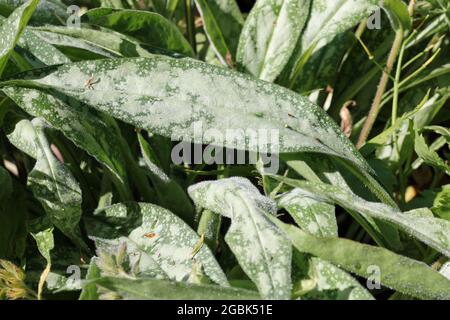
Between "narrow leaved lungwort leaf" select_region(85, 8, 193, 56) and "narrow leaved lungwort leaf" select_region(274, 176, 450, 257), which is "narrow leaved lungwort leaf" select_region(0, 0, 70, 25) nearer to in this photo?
"narrow leaved lungwort leaf" select_region(85, 8, 193, 56)

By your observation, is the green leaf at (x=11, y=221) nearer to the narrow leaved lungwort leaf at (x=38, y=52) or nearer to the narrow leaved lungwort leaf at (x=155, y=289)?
the narrow leaved lungwort leaf at (x=38, y=52)

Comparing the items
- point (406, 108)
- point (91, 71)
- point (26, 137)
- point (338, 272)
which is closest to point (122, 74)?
point (91, 71)

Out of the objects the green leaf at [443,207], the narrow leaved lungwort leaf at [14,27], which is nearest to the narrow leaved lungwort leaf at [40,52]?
the narrow leaved lungwort leaf at [14,27]

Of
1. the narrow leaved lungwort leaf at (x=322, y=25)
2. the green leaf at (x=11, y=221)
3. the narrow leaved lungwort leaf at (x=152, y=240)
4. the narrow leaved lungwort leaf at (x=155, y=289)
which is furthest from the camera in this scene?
the narrow leaved lungwort leaf at (x=322, y=25)

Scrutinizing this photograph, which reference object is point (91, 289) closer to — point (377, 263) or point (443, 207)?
point (377, 263)

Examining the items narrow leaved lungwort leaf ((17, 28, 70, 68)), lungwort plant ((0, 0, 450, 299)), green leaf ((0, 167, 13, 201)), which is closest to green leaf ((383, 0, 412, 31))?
lungwort plant ((0, 0, 450, 299))

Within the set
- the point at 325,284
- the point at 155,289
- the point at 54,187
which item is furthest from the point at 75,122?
the point at 325,284
